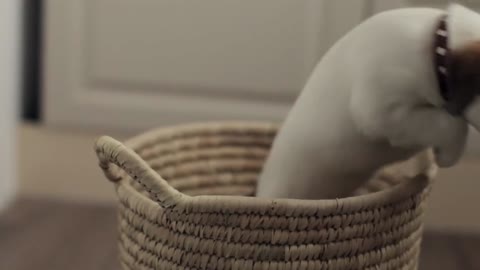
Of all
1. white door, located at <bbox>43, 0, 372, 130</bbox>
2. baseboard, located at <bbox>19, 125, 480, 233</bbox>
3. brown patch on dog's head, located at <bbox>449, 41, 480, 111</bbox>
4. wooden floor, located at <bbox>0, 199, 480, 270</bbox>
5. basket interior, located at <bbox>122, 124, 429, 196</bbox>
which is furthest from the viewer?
baseboard, located at <bbox>19, 125, 480, 233</bbox>

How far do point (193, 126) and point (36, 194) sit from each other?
63 cm

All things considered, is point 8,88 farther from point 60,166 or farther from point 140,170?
point 140,170

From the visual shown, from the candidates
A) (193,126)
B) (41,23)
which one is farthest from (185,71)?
(193,126)

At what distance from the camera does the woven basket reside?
0.71 meters

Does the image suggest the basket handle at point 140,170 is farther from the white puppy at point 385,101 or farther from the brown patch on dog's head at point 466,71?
the brown patch on dog's head at point 466,71

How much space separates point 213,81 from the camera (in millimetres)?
A: 1477

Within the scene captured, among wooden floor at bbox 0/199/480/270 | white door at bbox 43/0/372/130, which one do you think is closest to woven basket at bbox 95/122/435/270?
wooden floor at bbox 0/199/480/270

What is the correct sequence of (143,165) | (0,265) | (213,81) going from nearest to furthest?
(143,165), (0,265), (213,81)

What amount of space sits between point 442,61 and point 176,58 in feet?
2.72

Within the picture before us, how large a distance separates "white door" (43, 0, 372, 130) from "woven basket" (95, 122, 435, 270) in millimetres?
645

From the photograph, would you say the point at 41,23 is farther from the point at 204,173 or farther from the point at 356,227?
the point at 356,227

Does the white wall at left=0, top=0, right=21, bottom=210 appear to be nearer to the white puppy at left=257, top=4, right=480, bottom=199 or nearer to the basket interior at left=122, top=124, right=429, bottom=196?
the basket interior at left=122, top=124, right=429, bottom=196

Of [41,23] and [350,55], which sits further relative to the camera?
[41,23]

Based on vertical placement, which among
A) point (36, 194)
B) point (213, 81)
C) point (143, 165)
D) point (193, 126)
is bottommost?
point (36, 194)
